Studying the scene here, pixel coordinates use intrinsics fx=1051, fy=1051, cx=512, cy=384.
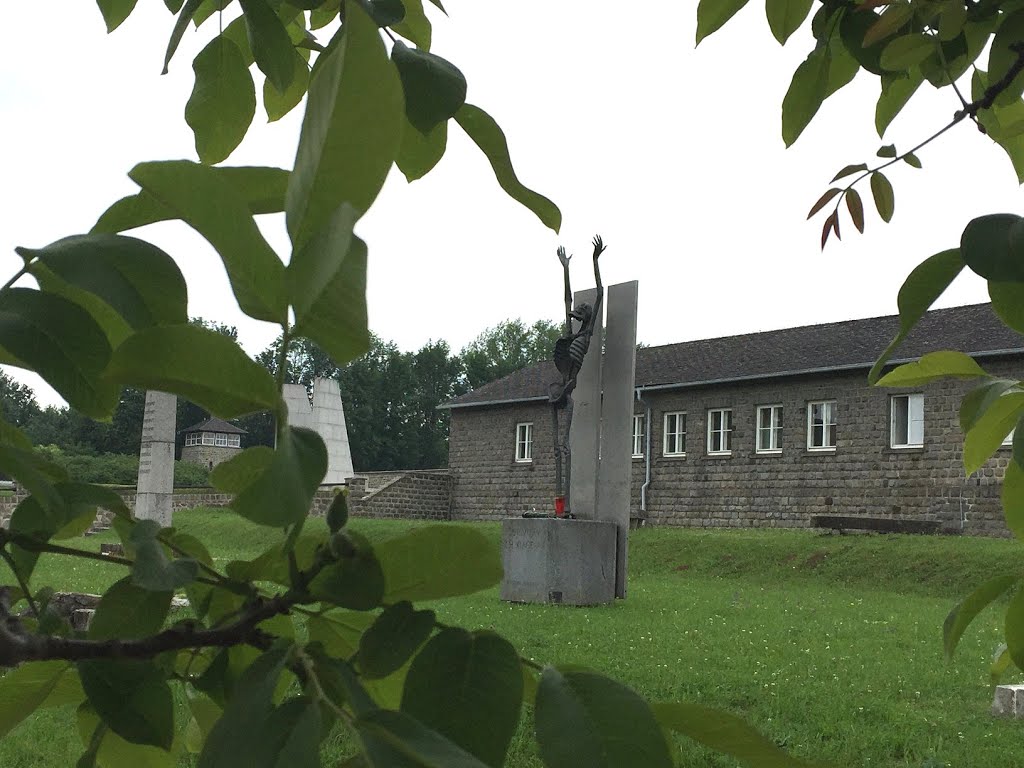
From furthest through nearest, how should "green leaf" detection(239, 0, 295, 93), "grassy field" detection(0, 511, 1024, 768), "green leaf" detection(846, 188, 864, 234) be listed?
"grassy field" detection(0, 511, 1024, 768), "green leaf" detection(846, 188, 864, 234), "green leaf" detection(239, 0, 295, 93)

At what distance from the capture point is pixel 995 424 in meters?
1.07

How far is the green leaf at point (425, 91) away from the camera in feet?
2.32

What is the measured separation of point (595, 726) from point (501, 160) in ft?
1.48

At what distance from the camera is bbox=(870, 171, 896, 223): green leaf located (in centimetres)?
131

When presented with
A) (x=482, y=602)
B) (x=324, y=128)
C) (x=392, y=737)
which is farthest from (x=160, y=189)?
(x=482, y=602)

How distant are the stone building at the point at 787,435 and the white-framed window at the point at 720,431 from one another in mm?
31

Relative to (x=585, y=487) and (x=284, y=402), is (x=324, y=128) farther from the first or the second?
(x=585, y=487)

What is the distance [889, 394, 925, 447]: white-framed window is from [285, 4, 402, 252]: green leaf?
2563cm

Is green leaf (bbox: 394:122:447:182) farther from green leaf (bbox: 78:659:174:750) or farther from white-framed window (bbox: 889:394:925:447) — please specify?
white-framed window (bbox: 889:394:925:447)

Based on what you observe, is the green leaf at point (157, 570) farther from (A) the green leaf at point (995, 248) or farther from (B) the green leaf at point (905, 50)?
(B) the green leaf at point (905, 50)

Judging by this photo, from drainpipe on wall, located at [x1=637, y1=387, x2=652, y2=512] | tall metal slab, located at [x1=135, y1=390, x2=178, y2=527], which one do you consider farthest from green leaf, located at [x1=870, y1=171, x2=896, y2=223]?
drainpipe on wall, located at [x1=637, y1=387, x2=652, y2=512]

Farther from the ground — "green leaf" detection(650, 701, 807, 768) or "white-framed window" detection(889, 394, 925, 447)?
"white-framed window" detection(889, 394, 925, 447)

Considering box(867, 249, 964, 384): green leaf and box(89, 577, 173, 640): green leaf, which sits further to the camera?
box(867, 249, 964, 384): green leaf

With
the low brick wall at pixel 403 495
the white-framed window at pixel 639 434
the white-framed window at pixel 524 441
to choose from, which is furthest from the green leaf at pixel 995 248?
the white-framed window at pixel 524 441
